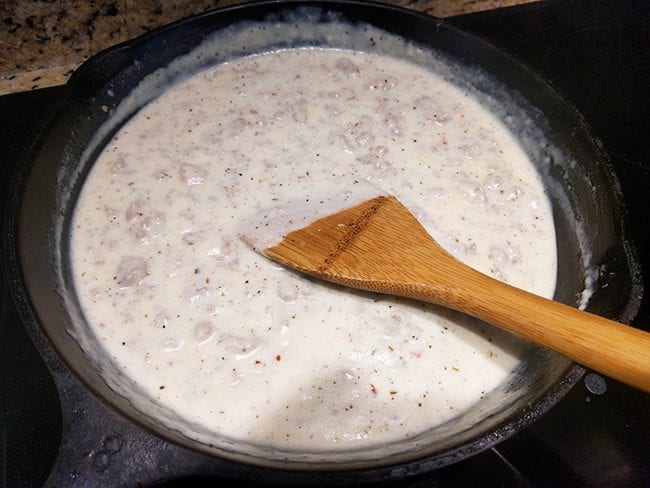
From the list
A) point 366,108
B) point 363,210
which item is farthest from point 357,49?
point 363,210

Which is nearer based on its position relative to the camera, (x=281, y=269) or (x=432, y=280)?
(x=432, y=280)

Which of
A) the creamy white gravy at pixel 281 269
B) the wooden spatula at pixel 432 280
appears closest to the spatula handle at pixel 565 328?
the wooden spatula at pixel 432 280

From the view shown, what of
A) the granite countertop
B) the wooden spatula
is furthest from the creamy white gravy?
the granite countertop

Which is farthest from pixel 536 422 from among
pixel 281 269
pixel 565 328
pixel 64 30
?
pixel 64 30

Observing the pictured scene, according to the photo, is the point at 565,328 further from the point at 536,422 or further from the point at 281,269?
the point at 281,269

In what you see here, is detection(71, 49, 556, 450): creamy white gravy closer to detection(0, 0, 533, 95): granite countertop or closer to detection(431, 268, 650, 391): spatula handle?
detection(431, 268, 650, 391): spatula handle
